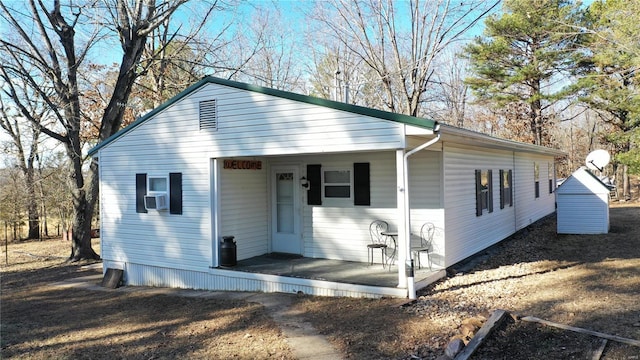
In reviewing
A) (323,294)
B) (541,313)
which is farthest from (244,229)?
(541,313)

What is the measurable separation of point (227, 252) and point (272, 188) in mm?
1975

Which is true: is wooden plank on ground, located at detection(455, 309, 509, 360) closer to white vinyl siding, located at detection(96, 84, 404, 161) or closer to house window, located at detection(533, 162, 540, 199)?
white vinyl siding, located at detection(96, 84, 404, 161)

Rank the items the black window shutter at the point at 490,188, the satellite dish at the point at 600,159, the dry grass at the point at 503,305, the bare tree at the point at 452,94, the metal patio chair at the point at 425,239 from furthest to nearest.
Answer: the bare tree at the point at 452,94, the satellite dish at the point at 600,159, the black window shutter at the point at 490,188, the metal patio chair at the point at 425,239, the dry grass at the point at 503,305

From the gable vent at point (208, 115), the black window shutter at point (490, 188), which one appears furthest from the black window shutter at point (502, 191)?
the gable vent at point (208, 115)

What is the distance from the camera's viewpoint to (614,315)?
5.45 metres

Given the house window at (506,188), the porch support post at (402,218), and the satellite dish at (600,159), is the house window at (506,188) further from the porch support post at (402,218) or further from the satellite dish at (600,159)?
the porch support post at (402,218)

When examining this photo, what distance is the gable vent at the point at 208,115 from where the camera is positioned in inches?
337

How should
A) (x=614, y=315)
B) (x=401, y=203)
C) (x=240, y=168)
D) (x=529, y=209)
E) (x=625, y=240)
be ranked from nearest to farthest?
1. (x=614, y=315)
2. (x=401, y=203)
3. (x=240, y=168)
4. (x=625, y=240)
5. (x=529, y=209)

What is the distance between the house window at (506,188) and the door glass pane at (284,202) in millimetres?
5633

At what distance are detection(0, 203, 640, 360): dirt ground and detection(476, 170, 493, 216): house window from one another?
1162mm

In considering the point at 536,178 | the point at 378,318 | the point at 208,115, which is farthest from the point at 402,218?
the point at 536,178

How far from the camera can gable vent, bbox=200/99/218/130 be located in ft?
28.1

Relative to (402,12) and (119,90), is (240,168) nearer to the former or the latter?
(119,90)

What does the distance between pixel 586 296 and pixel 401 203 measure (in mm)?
2900
